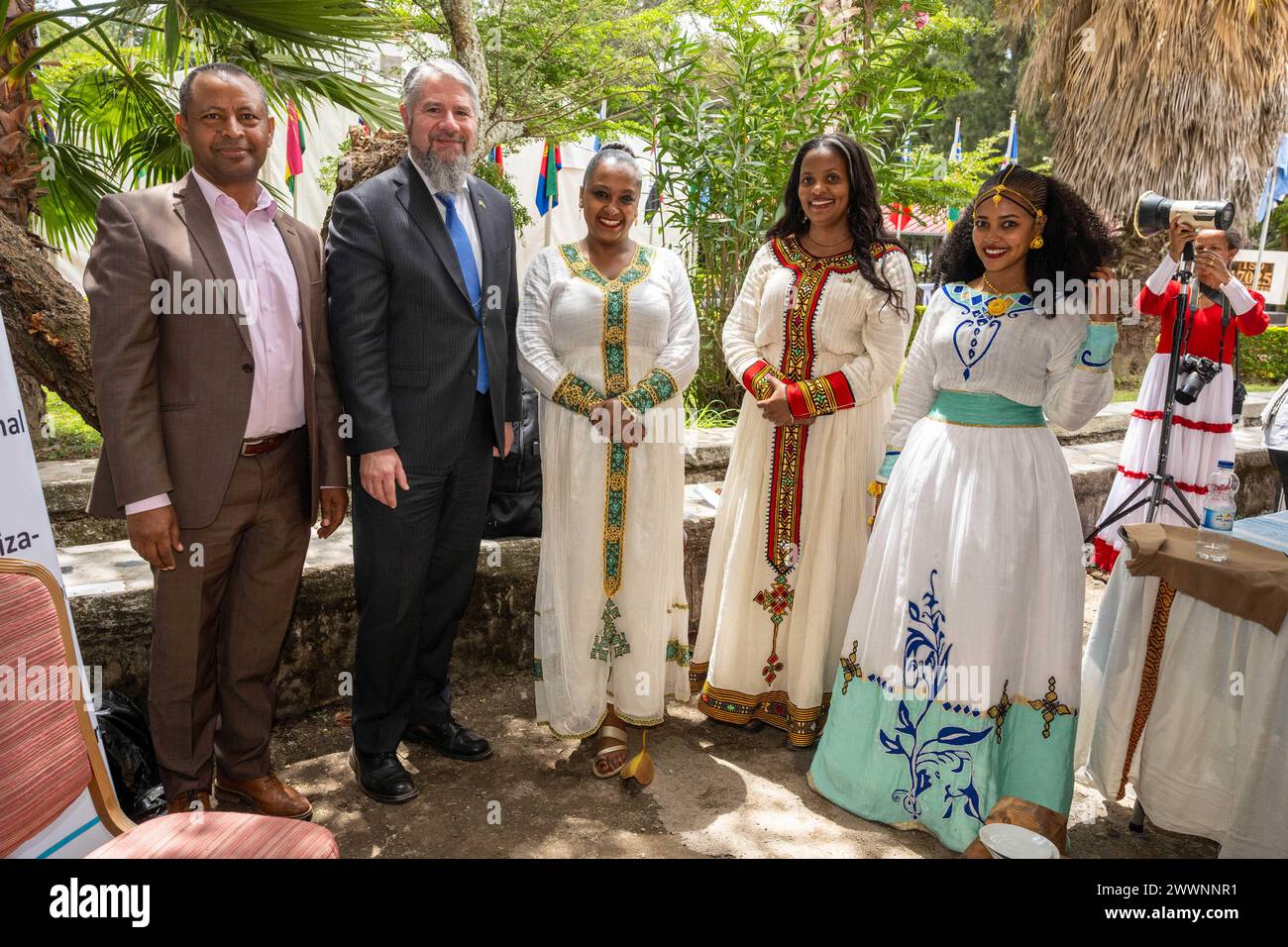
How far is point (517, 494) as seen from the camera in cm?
421

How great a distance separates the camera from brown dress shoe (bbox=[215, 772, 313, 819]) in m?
2.98

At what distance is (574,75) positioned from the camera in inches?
436

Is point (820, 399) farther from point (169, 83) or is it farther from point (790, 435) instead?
point (169, 83)

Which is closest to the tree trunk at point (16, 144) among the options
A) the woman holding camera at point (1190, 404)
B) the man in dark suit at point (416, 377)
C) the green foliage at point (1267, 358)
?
the man in dark suit at point (416, 377)

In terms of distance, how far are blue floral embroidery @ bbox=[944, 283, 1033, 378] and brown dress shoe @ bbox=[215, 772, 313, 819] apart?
2621mm

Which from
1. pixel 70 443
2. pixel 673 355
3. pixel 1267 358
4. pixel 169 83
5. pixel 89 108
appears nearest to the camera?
pixel 673 355

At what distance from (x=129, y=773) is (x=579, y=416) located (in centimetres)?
187

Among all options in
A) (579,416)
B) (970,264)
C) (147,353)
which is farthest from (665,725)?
(147,353)

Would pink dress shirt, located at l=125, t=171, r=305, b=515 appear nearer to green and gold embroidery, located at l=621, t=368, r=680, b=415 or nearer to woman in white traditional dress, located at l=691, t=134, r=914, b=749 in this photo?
green and gold embroidery, located at l=621, t=368, r=680, b=415

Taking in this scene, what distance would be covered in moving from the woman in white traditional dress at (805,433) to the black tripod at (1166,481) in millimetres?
2125

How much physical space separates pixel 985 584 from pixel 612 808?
57.9 inches

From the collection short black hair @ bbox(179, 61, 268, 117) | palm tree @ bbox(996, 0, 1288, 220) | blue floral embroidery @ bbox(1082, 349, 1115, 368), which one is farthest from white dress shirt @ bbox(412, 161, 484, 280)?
palm tree @ bbox(996, 0, 1288, 220)

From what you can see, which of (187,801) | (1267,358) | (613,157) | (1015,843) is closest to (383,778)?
(187,801)
